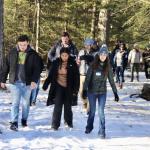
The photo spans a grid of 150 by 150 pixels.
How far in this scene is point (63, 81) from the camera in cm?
1168

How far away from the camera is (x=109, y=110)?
1562cm

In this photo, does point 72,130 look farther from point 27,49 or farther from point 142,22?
point 142,22

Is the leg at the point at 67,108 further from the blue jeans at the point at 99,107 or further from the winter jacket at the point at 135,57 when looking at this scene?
the winter jacket at the point at 135,57

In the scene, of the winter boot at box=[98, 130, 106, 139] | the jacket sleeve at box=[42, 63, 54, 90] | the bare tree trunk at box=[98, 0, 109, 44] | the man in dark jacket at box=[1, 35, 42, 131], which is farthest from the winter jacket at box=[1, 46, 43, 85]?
the bare tree trunk at box=[98, 0, 109, 44]

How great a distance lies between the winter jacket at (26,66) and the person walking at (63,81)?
360 millimetres

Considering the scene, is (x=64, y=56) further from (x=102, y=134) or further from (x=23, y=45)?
(x=102, y=134)

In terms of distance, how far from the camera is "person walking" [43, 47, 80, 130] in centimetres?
1161

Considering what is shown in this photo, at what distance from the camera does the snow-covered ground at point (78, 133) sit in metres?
10.4

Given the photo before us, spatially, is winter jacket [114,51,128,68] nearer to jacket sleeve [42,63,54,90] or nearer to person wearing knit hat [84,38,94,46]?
person wearing knit hat [84,38,94,46]

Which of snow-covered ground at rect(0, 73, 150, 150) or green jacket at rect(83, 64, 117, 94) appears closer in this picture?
snow-covered ground at rect(0, 73, 150, 150)

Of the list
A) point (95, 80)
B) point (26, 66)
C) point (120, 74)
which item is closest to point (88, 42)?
point (95, 80)

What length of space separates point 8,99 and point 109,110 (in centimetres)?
328

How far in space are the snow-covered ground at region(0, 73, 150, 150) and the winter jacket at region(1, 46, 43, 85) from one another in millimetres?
1149

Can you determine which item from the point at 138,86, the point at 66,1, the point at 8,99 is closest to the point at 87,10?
the point at 66,1
